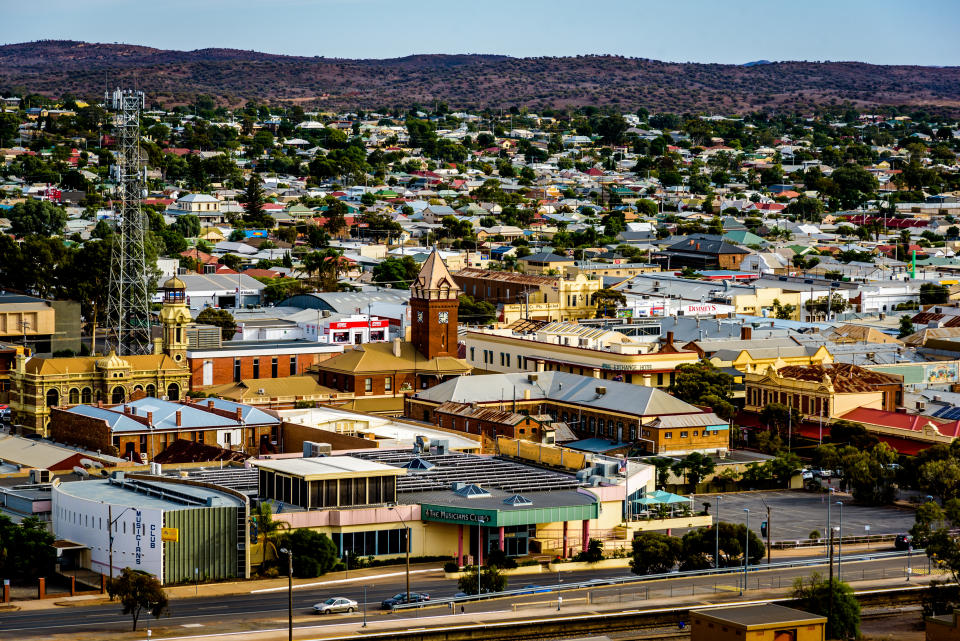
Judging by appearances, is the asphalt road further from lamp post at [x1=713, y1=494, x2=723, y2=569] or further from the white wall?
the white wall

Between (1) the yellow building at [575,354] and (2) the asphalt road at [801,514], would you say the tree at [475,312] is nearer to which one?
(1) the yellow building at [575,354]

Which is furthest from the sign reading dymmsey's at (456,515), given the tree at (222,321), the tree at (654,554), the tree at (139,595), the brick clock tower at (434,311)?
the tree at (222,321)

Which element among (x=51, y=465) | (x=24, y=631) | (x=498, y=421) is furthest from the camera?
(x=498, y=421)

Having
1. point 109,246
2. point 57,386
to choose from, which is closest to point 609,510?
point 57,386

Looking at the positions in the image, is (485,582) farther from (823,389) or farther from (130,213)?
(130,213)

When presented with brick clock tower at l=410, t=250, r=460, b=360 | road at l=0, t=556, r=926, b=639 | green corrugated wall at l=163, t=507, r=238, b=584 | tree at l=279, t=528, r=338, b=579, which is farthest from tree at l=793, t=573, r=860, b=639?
brick clock tower at l=410, t=250, r=460, b=360

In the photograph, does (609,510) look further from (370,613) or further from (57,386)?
(57,386)
